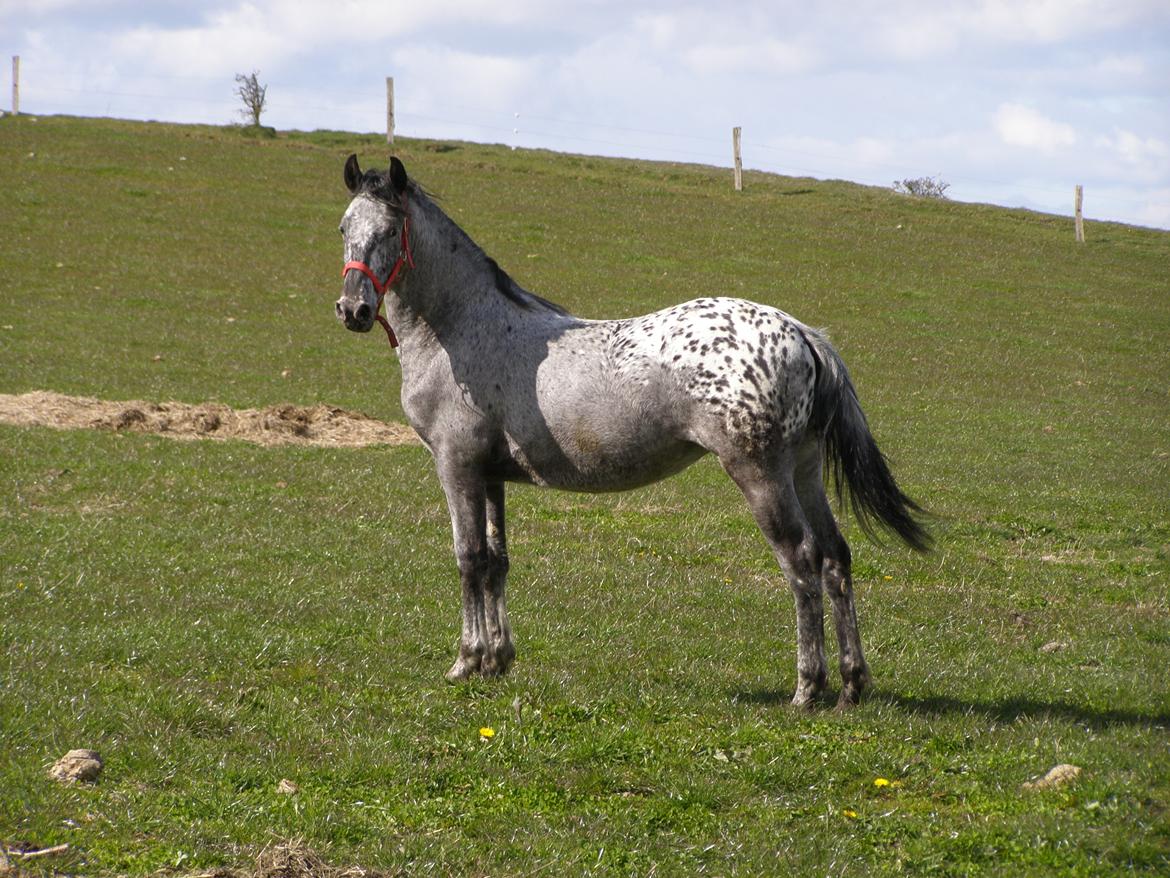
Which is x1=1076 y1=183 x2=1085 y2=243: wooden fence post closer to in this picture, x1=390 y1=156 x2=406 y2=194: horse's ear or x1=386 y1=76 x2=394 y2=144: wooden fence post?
x1=386 y1=76 x2=394 y2=144: wooden fence post

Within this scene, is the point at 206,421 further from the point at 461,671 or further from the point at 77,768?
the point at 77,768

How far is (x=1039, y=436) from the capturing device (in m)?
23.0

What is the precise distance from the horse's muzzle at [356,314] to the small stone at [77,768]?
2922mm

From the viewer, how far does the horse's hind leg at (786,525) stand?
7.06 meters

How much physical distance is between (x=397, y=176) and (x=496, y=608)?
305cm

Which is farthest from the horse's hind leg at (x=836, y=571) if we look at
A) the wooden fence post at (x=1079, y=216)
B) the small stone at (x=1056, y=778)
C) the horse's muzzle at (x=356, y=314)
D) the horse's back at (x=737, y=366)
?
the wooden fence post at (x=1079, y=216)

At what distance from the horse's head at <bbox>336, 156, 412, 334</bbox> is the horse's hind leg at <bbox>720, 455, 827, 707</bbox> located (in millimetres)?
2552

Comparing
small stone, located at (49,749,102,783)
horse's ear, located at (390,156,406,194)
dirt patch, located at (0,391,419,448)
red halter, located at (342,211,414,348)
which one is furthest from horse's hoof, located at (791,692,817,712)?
dirt patch, located at (0,391,419,448)

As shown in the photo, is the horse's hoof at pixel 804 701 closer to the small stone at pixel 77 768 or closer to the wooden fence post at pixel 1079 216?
the small stone at pixel 77 768

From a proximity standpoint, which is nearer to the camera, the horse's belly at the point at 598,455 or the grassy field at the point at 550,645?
the grassy field at the point at 550,645

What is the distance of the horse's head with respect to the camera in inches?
295

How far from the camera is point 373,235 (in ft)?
25.1

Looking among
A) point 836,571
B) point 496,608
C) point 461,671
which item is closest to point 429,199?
point 496,608

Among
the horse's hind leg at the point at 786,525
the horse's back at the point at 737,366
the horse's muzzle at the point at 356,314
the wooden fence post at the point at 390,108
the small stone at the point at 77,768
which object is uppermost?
the wooden fence post at the point at 390,108
